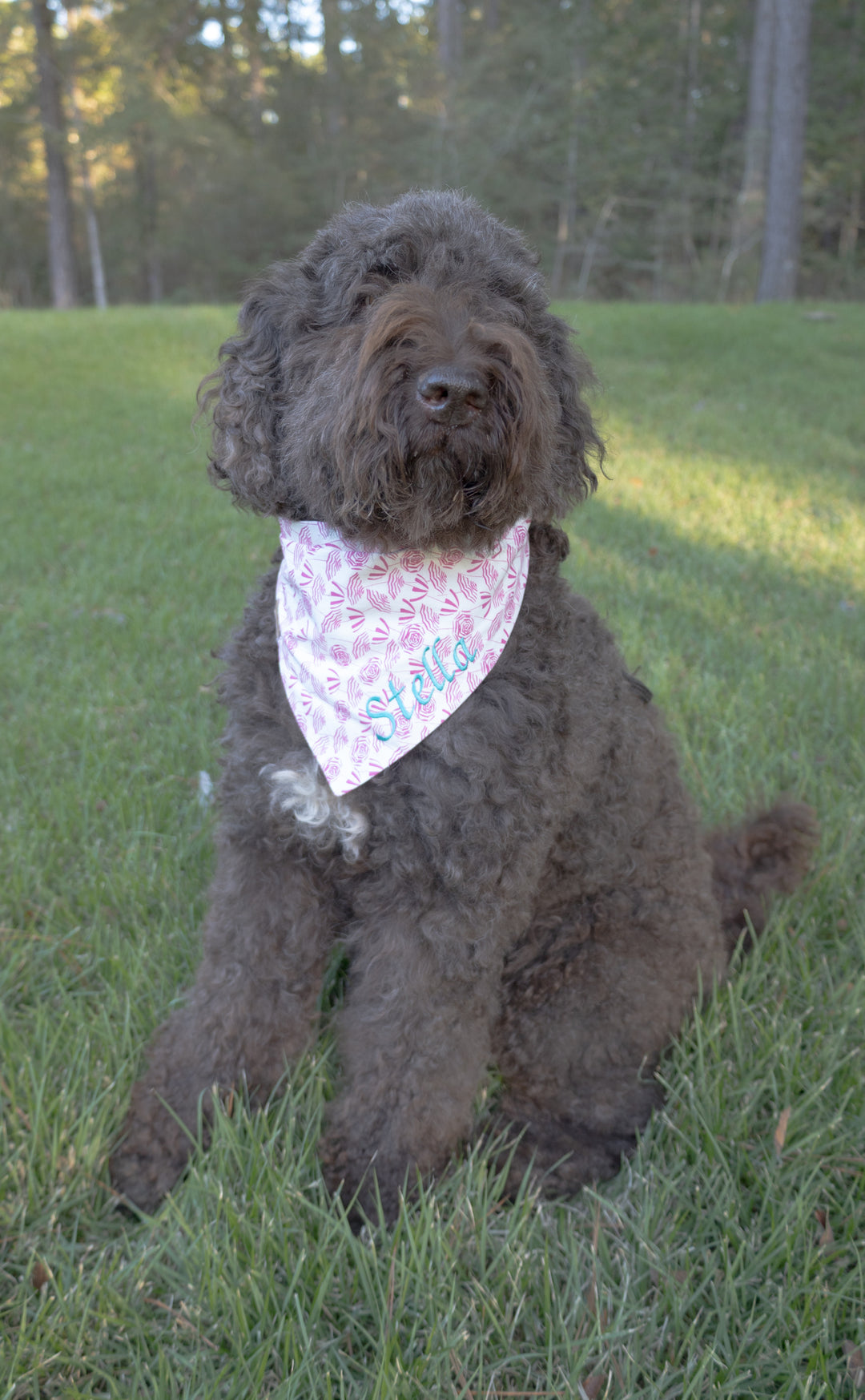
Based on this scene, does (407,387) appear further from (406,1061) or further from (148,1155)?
(148,1155)

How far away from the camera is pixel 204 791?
3488 mm

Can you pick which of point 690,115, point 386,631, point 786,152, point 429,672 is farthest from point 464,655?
point 690,115

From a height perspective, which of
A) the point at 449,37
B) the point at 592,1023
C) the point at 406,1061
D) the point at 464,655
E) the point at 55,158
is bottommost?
the point at 592,1023

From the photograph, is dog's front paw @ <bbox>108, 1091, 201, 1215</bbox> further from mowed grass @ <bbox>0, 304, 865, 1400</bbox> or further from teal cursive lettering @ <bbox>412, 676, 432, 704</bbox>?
teal cursive lettering @ <bbox>412, 676, 432, 704</bbox>

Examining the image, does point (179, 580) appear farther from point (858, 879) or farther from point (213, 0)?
point (213, 0)

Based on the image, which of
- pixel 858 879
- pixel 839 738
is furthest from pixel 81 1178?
pixel 839 738

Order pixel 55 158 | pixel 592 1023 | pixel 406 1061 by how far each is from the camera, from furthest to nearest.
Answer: pixel 55 158
pixel 592 1023
pixel 406 1061

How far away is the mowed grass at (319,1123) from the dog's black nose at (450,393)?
135 centimetres

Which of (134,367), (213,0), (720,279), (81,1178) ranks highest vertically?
(213,0)

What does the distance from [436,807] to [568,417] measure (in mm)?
1094

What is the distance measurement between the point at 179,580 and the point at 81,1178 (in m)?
4.06

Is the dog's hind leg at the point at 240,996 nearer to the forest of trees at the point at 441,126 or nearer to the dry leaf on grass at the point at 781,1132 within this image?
the dry leaf on grass at the point at 781,1132

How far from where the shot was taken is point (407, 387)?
1.93 m

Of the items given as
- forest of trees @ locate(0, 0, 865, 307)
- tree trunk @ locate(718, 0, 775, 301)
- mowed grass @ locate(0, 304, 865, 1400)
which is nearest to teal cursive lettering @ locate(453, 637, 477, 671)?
mowed grass @ locate(0, 304, 865, 1400)
